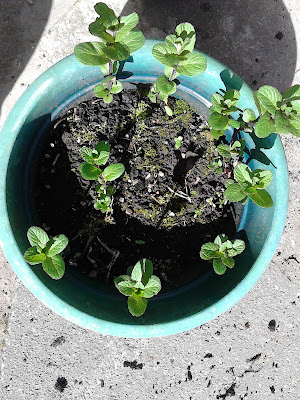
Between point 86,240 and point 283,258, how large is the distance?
33.9 inches

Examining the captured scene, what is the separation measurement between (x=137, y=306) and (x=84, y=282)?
285 millimetres

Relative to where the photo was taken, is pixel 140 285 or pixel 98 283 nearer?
pixel 140 285

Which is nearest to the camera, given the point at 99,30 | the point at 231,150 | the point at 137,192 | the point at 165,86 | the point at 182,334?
the point at 99,30

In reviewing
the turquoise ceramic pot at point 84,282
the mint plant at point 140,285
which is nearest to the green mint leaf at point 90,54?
the turquoise ceramic pot at point 84,282

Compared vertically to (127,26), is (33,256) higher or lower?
lower

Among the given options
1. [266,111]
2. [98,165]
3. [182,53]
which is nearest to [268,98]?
[266,111]

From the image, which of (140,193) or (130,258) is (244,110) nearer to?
(140,193)

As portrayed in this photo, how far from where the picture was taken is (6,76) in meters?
1.67

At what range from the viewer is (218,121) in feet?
3.75

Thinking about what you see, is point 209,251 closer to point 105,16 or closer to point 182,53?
point 182,53

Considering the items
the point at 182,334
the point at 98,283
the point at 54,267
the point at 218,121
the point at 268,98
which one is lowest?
the point at 182,334

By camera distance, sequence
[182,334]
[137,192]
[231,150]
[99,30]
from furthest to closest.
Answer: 1. [182,334]
2. [137,192]
3. [231,150]
4. [99,30]

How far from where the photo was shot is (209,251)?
1.19 meters

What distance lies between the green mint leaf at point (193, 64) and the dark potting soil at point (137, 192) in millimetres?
263
